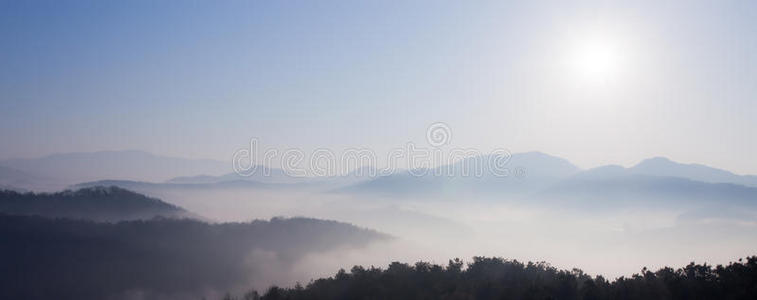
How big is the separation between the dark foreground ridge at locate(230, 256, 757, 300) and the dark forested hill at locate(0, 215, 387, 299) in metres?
111

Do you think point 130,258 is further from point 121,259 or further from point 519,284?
point 519,284

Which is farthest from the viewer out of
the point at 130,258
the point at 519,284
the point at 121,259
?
the point at 130,258

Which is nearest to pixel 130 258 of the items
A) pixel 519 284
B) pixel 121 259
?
pixel 121 259

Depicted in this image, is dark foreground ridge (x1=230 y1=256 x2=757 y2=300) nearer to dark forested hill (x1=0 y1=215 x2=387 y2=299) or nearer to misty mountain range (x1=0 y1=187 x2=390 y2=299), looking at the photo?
misty mountain range (x1=0 y1=187 x2=390 y2=299)

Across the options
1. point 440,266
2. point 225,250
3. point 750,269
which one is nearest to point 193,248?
point 225,250

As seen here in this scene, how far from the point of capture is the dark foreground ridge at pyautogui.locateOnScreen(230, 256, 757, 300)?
30281mm

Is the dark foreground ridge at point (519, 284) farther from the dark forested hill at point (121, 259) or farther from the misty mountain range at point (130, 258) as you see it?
the dark forested hill at point (121, 259)

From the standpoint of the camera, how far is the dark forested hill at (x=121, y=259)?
121125 mm

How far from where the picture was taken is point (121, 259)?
440 feet

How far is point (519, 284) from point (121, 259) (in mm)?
133040

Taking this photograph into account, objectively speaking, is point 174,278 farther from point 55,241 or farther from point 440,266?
point 440,266

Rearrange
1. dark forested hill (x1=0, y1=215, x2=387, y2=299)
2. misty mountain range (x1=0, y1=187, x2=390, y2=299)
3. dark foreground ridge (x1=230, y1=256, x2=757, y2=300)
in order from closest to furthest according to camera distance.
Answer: dark foreground ridge (x1=230, y1=256, x2=757, y2=300)
dark forested hill (x1=0, y1=215, x2=387, y2=299)
misty mountain range (x1=0, y1=187, x2=390, y2=299)

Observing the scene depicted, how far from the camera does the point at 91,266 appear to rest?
128 metres

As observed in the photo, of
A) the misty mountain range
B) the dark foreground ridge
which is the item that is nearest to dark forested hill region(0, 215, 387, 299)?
the misty mountain range
